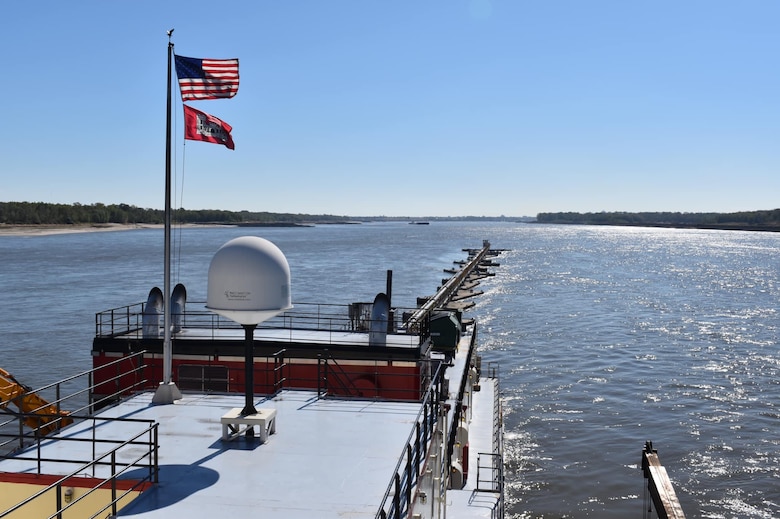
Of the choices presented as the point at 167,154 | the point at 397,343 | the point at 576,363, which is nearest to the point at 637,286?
the point at 576,363

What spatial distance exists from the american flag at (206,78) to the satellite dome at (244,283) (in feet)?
15.4

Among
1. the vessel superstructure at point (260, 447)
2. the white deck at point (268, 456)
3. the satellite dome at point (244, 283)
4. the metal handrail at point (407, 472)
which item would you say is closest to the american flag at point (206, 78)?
the satellite dome at point (244, 283)

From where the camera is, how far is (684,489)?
2511cm

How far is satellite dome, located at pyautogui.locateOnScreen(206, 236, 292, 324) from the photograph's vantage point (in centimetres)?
1102

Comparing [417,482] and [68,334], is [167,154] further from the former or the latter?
[68,334]

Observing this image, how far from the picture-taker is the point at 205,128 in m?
14.4

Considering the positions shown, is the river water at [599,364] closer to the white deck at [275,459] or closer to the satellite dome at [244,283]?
the white deck at [275,459]

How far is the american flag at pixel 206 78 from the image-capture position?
14.2 meters

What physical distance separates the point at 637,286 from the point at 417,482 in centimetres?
8758

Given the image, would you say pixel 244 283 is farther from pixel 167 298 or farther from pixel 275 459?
pixel 167 298

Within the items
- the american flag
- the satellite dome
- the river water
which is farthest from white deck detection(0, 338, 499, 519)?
the river water

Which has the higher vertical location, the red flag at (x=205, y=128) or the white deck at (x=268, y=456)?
the red flag at (x=205, y=128)

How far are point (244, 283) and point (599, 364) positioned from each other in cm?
3717

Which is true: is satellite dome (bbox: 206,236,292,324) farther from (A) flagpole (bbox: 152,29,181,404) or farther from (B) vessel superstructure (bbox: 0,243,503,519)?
(A) flagpole (bbox: 152,29,181,404)
